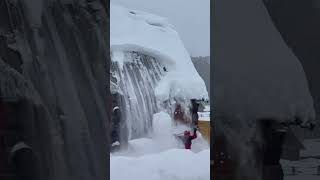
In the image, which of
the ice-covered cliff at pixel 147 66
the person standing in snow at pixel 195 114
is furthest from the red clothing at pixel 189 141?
the ice-covered cliff at pixel 147 66

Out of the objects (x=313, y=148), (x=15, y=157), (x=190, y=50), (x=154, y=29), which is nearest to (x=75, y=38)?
(x=15, y=157)

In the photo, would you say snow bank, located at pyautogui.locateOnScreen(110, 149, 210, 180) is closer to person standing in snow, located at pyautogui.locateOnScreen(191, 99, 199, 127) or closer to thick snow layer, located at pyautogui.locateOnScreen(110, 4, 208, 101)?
person standing in snow, located at pyautogui.locateOnScreen(191, 99, 199, 127)

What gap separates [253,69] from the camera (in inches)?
114

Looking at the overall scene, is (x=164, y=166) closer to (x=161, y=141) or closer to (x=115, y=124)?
(x=161, y=141)

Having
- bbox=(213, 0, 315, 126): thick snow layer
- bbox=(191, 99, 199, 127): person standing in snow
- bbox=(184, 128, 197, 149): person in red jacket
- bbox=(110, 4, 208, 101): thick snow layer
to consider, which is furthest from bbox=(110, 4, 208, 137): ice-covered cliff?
bbox=(213, 0, 315, 126): thick snow layer

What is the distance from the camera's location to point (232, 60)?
289cm

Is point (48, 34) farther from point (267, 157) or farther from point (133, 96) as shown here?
point (133, 96)

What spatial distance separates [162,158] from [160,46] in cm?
212

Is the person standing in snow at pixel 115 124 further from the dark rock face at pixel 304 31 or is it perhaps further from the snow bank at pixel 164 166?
the dark rock face at pixel 304 31

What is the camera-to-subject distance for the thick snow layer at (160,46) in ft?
22.0

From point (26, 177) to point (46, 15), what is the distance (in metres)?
1.09

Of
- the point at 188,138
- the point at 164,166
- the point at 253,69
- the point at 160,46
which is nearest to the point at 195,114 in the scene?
the point at 188,138

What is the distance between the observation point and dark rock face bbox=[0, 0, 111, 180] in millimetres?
2936

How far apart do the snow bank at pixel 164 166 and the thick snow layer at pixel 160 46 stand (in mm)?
988
